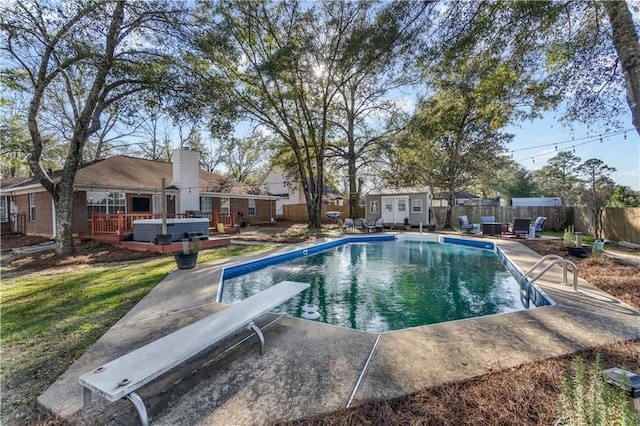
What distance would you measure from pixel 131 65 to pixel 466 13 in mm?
9562

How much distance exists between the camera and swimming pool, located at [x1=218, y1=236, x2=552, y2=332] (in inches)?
204

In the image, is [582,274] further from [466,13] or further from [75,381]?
[75,381]

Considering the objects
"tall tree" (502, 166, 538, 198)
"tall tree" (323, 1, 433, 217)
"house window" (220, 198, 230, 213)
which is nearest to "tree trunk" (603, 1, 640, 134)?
"tall tree" (323, 1, 433, 217)

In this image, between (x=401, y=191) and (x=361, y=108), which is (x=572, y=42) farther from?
(x=361, y=108)

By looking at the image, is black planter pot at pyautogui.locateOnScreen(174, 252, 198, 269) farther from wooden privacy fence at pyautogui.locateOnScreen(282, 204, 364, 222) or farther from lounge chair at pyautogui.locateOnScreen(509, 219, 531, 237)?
wooden privacy fence at pyautogui.locateOnScreen(282, 204, 364, 222)

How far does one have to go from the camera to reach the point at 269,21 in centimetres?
1412

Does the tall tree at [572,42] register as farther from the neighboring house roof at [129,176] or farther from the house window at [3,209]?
the house window at [3,209]

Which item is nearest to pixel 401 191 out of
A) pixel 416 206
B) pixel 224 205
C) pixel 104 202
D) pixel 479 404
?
pixel 416 206

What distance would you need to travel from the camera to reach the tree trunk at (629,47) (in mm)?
4852

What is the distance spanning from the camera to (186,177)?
626 inches

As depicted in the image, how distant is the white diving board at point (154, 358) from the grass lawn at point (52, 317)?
2.34 ft

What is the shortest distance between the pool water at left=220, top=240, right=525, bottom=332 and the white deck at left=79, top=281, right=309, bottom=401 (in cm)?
228

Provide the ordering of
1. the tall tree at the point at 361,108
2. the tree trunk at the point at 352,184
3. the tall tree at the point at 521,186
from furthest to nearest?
the tall tree at the point at 521,186, the tree trunk at the point at 352,184, the tall tree at the point at 361,108

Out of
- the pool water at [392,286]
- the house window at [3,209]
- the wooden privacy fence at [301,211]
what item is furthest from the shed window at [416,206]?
the house window at [3,209]
